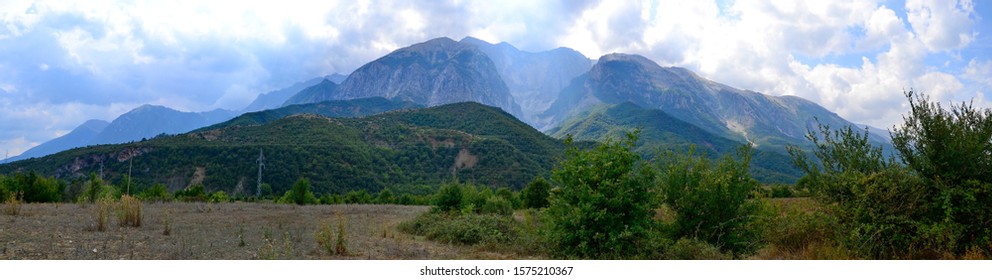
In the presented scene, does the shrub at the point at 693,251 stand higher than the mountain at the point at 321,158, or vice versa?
the mountain at the point at 321,158

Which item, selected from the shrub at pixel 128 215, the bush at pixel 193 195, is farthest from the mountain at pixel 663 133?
the shrub at pixel 128 215

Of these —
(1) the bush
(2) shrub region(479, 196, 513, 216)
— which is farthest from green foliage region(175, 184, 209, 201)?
(2) shrub region(479, 196, 513, 216)

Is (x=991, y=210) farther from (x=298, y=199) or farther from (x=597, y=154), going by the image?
(x=298, y=199)

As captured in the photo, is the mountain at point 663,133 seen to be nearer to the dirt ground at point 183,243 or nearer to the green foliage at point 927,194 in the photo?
the green foliage at point 927,194

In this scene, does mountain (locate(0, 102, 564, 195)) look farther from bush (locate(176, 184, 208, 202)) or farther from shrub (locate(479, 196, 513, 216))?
shrub (locate(479, 196, 513, 216))

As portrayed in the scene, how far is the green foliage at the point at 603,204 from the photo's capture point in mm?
9523

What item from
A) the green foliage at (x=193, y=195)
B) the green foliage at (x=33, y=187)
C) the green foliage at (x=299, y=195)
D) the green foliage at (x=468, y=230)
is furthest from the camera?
the green foliage at (x=299, y=195)

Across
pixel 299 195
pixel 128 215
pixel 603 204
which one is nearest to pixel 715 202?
pixel 603 204

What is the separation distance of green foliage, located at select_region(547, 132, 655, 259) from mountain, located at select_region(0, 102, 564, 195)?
53145mm

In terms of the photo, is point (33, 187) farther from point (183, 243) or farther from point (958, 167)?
point (958, 167)

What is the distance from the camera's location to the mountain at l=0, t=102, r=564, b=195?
60094 millimetres

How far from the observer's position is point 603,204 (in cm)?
968

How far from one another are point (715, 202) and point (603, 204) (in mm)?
3004

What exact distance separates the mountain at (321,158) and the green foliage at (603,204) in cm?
5315
